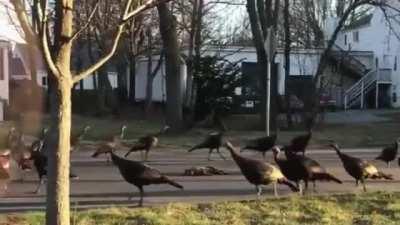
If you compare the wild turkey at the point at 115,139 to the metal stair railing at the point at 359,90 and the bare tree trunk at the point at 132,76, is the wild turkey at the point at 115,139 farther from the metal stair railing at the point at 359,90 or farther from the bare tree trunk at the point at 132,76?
the metal stair railing at the point at 359,90

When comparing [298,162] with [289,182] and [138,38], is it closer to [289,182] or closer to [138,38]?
[289,182]

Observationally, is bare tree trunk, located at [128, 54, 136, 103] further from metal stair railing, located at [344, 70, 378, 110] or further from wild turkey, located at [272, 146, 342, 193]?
wild turkey, located at [272, 146, 342, 193]

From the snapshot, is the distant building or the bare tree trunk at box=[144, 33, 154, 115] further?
the bare tree trunk at box=[144, 33, 154, 115]

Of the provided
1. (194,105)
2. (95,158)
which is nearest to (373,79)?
(194,105)

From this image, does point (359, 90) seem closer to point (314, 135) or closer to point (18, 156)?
point (314, 135)

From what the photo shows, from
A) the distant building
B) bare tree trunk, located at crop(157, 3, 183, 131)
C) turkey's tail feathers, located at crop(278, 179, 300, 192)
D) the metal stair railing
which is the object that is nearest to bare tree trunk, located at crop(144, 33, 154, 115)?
the distant building

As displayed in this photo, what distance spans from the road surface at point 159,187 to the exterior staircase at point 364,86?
132 ft

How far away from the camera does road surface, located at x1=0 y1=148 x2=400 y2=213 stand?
1094cm

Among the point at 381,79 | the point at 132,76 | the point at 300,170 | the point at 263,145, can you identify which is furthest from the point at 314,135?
the point at 381,79

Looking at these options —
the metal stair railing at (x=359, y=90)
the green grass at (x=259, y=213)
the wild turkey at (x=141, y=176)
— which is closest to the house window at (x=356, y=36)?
the metal stair railing at (x=359, y=90)

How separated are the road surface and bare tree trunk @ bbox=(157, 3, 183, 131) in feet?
28.4

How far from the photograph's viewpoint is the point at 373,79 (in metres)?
58.7

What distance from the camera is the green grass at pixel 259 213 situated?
8914 mm

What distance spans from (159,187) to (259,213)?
3.30 metres
